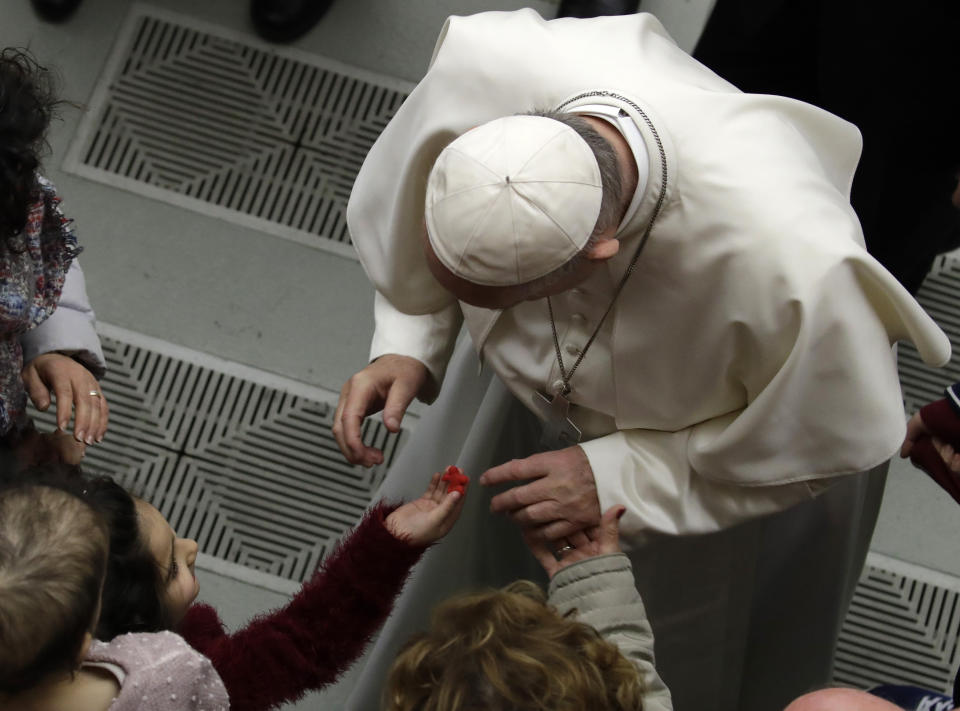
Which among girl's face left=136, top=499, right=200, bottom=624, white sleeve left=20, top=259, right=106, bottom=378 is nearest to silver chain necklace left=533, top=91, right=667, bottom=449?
girl's face left=136, top=499, right=200, bottom=624

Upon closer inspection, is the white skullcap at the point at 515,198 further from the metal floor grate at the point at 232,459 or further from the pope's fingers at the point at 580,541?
the metal floor grate at the point at 232,459

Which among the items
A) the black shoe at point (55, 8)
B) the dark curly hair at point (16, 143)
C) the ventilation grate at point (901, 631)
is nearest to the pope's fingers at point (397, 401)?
the dark curly hair at point (16, 143)

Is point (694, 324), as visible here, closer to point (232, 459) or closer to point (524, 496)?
point (524, 496)

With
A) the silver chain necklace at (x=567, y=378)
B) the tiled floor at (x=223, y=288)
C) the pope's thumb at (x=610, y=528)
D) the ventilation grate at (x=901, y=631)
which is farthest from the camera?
the tiled floor at (x=223, y=288)

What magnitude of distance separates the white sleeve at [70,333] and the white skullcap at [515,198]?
930mm

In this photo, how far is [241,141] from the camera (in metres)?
3.32

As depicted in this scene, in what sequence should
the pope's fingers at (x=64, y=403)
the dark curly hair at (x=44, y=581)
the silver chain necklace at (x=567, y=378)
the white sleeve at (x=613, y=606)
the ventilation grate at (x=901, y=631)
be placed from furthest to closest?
the ventilation grate at (x=901, y=631) → the pope's fingers at (x=64, y=403) → the white sleeve at (x=613, y=606) → the silver chain necklace at (x=567, y=378) → the dark curly hair at (x=44, y=581)

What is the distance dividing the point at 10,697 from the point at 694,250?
1087 mm

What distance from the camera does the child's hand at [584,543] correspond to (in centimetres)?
177

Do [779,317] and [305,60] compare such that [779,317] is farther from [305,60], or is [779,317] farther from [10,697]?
[305,60]

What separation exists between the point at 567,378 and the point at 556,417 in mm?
103

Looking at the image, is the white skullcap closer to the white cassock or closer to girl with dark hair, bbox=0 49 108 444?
the white cassock

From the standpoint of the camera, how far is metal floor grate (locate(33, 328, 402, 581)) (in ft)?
9.68

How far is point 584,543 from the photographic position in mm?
1805
